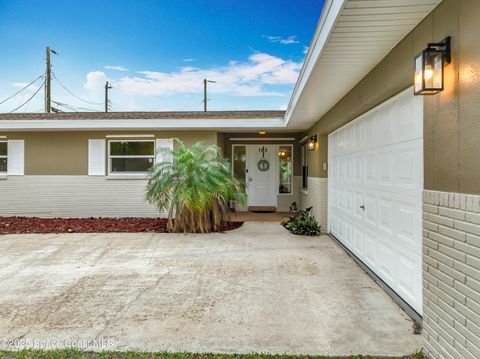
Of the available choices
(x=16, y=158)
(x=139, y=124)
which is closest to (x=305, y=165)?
(x=139, y=124)

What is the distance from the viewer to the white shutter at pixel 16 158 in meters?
8.88

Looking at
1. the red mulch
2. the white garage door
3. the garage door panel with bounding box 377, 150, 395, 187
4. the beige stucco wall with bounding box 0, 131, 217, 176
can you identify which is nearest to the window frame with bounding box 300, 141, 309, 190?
the red mulch

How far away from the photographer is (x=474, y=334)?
1.84 metres

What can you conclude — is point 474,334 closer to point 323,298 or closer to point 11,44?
point 323,298

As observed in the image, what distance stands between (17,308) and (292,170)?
27.3ft

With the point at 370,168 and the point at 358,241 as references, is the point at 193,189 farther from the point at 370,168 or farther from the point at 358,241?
the point at 370,168

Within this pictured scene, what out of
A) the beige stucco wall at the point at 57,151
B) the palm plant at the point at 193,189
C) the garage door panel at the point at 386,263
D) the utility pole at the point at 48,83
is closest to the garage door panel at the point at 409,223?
the garage door panel at the point at 386,263

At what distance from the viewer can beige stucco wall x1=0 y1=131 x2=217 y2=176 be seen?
8797 millimetres

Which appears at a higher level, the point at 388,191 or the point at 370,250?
the point at 388,191

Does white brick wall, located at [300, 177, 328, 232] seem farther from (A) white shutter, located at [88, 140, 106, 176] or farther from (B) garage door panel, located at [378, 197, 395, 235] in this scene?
(A) white shutter, located at [88, 140, 106, 176]

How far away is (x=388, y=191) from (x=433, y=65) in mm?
1768

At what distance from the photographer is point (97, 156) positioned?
8.76 metres

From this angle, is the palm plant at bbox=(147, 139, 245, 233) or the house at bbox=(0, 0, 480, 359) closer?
the house at bbox=(0, 0, 480, 359)

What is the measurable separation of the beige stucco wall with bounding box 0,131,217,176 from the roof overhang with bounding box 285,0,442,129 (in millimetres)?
5106
